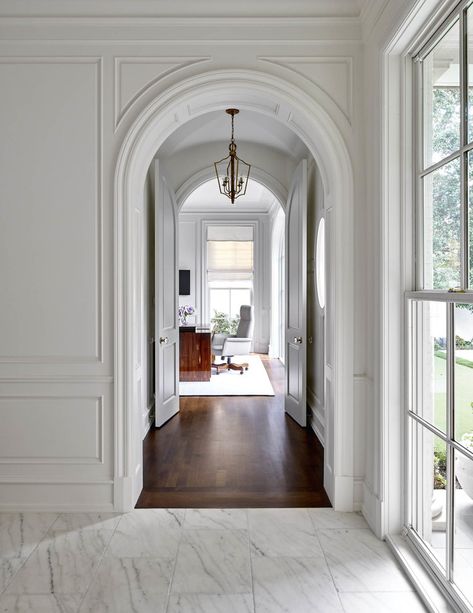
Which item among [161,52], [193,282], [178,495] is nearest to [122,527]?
[178,495]

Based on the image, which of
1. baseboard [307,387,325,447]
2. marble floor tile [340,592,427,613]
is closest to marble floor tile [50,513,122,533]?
marble floor tile [340,592,427,613]

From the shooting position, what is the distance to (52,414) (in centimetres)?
277

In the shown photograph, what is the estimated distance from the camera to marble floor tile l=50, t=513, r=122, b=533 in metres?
2.56

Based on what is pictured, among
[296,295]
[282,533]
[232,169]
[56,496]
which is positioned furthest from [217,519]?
[232,169]

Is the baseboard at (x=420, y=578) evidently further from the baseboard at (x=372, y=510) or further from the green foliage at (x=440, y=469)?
the green foliage at (x=440, y=469)

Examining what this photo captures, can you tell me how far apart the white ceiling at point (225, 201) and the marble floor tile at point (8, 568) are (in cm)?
667

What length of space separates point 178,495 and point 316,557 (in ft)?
3.41

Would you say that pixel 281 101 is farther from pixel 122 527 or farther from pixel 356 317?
pixel 122 527

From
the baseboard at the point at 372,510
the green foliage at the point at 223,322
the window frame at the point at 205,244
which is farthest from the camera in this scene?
the green foliage at the point at 223,322

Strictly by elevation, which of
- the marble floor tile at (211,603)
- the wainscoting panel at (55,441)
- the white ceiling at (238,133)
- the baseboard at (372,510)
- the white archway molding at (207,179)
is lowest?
the marble floor tile at (211,603)

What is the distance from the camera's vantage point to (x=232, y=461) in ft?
11.9

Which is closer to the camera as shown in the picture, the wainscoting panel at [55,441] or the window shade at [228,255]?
the wainscoting panel at [55,441]

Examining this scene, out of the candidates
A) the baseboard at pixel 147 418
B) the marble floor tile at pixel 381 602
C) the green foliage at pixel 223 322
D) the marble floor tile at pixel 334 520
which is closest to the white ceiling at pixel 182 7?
the marble floor tile at pixel 334 520

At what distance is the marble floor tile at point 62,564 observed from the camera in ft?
6.73
